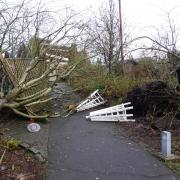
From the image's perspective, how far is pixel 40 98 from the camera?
1091cm

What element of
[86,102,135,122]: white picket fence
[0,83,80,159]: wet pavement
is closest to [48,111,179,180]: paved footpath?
[0,83,80,159]: wet pavement

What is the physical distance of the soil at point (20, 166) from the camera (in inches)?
221

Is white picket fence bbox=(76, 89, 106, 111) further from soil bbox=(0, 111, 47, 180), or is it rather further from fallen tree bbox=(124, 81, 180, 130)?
soil bbox=(0, 111, 47, 180)

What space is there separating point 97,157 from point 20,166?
1.55 metres

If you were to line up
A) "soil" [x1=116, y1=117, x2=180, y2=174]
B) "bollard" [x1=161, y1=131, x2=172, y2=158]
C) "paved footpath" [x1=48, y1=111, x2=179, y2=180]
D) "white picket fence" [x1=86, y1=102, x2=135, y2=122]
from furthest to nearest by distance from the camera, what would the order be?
1. "white picket fence" [x1=86, y1=102, x2=135, y2=122]
2. "soil" [x1=116, y1=117, x2=180, y2=174]
3. "bollard" [x1=161, y1=131, x2=172, y2=158]
4. "paved footpath" [x1=48, y1=111, x2=179, y2=180]

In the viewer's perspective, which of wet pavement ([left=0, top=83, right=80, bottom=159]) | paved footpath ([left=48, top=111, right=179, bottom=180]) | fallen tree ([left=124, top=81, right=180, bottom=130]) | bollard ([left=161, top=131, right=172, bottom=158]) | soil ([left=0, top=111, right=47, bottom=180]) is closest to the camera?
soil ([left=0, top=111, right=47, bottom=180])

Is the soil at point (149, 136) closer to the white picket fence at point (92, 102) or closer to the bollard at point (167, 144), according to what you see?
the bollard at point (167, 144)

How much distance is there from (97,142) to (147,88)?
3.33 meters

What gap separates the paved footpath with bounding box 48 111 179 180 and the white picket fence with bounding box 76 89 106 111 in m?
2.73

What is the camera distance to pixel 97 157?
270 inches

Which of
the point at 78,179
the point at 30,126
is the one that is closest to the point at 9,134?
the point at 30,126

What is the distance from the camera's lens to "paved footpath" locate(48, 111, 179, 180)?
5.82 meters

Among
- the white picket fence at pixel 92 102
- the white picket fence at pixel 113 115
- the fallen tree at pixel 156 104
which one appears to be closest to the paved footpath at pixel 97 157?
the white picket fence at pixel 113 115

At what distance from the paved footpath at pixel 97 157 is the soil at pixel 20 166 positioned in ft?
0.71
